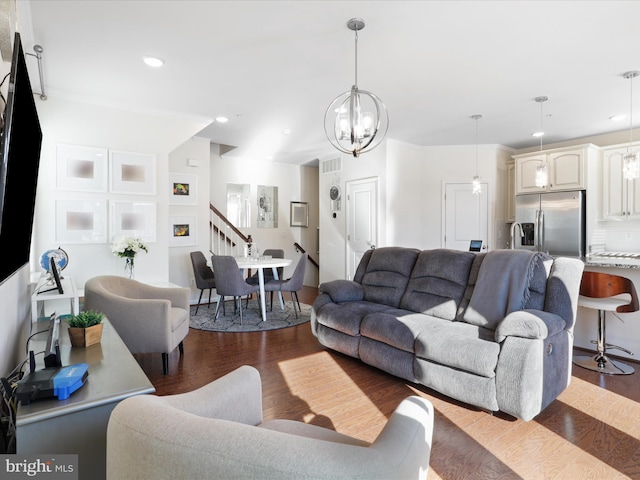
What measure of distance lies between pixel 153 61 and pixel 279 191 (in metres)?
→ 4.43

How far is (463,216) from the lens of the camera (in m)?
6.23

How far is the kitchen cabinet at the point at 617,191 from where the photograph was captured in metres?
4.91

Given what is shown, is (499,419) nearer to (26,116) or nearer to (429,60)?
(429,60)

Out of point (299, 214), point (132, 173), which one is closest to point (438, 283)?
point (132, 173)

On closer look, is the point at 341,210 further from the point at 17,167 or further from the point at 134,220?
the point at 17,167

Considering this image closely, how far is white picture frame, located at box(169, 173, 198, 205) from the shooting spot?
5496 millimetres

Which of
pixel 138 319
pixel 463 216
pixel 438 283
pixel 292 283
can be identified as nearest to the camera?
pixel 138 319

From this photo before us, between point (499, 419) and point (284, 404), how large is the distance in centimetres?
139

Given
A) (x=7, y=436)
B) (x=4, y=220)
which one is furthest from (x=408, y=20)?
(x=7, y=436)

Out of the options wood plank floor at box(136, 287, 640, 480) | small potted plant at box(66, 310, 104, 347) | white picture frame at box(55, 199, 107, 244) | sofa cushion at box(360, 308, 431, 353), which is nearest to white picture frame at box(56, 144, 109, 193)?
white picture frame at box(55, 199, 107, 244)

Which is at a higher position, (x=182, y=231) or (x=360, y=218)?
(x=360, y=218)

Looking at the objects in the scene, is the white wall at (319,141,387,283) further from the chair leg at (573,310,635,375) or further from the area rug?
the chair leg at (573,310,635,375)

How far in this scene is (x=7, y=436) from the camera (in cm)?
150

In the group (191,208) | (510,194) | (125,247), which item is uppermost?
(510,194)
